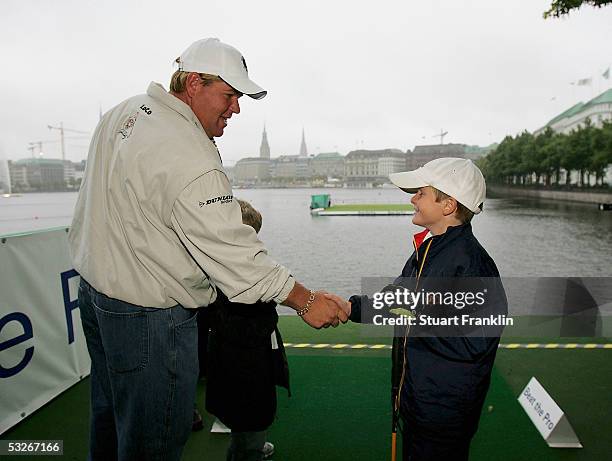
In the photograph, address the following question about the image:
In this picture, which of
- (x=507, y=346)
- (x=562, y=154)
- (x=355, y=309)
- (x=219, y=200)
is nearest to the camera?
(x=219, y=200)

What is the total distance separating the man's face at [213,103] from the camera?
7.16 ft

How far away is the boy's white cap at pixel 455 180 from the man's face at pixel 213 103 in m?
1.08

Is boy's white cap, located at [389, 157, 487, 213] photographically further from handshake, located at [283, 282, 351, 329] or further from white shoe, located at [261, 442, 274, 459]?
white shoe, located at [261, 442, 274, 459]

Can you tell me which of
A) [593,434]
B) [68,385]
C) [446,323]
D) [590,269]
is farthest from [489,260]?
[590,269]

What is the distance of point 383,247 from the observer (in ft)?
81.1

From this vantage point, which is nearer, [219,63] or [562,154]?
[219,63]

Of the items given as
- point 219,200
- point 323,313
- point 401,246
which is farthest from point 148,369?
point 401,246

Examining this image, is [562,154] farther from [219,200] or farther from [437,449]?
[219,200]

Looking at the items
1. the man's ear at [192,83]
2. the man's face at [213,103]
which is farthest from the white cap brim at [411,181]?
the man's ear at [192,83]

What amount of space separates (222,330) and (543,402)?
293 centimetres

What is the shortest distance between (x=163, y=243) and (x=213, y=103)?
2.38 ft

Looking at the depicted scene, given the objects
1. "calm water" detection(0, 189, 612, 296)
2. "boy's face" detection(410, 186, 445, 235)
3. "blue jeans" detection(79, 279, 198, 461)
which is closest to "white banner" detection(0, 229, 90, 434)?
"blue jeans" detection(79, 279, 198, 461)

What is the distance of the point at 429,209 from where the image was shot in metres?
2.59

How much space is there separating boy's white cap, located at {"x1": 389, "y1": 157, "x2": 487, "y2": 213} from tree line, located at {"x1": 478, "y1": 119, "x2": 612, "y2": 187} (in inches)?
2076
